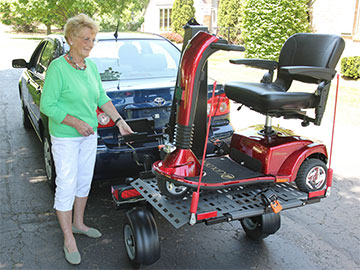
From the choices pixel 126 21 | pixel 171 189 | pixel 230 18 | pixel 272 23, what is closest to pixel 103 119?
pixel 171 189

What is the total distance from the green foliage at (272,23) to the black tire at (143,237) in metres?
12.2

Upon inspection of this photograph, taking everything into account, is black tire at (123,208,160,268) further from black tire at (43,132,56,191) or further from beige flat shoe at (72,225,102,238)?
black tire at (43,132,56,191)

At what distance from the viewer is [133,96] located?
4.02 m

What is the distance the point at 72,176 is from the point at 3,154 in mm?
3281

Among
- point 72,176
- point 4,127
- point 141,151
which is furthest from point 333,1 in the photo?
point 72,176

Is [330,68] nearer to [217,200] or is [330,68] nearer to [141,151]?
[217,200]

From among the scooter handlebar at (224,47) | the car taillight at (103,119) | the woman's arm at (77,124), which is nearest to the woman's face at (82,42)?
the woman's arm at (77,124)

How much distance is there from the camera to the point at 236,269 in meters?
3.31

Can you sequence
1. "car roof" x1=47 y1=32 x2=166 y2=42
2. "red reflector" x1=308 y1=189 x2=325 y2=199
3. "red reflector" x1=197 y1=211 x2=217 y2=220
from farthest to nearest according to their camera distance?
"car roof" x1=47 y1=32 x2=166 y2=42 < "red reflector" x1=308 y1=189 x2=325 y2=199 < "red reflector" x1=197 y1=211 x2=217 y2=220

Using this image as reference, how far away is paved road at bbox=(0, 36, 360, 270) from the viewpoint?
3.39 meters

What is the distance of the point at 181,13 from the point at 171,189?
93.3 ft

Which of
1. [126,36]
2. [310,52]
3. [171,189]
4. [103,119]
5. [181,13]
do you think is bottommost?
[171,189]

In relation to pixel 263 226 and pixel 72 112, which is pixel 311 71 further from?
pixel 72 112

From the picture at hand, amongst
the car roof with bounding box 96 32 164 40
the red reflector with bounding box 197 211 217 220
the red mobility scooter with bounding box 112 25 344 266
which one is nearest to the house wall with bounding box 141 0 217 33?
the car roof with bounding box 96 32 164 40
